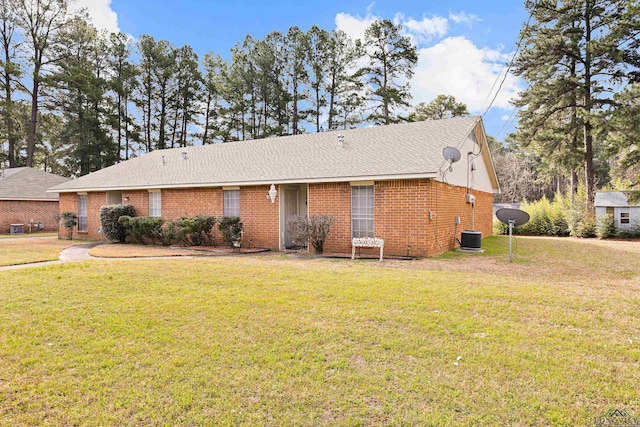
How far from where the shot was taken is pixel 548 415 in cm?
273

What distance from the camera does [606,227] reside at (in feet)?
59.4

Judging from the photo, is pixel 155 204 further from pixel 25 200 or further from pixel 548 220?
pixel 548 220

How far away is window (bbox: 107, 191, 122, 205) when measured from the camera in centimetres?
1714

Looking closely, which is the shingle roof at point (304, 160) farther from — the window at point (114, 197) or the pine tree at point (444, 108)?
the pine tree at point (444, 108)

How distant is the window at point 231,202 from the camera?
1378 cm

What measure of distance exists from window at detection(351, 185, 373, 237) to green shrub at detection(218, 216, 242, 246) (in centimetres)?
430

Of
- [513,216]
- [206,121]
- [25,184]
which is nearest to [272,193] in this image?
[513,216]

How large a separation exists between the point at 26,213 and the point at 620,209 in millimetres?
34652

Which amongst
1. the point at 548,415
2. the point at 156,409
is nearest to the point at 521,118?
the point at 548,415

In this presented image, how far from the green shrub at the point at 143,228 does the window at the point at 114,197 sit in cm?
260

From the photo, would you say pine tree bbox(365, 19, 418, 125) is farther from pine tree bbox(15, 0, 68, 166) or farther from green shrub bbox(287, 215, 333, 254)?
pine tree bbox(15, 0, 68, 166)

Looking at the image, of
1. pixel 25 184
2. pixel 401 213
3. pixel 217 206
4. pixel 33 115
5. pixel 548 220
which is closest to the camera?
pixel 401 213

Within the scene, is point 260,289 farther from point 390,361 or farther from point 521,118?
point 521,118

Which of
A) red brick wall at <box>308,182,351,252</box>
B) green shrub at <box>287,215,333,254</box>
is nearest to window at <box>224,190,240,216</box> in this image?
green shrub at <box>287,215,333,254</box>
